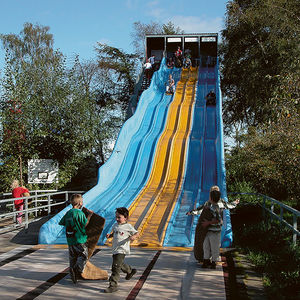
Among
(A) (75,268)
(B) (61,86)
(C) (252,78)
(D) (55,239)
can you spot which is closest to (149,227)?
(D) (55,239)

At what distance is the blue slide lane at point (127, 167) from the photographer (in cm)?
1015

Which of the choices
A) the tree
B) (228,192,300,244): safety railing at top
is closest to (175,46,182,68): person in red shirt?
the tree

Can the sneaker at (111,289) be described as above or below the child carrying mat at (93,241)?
below

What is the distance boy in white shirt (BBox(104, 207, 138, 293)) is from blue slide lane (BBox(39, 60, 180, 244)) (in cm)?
347

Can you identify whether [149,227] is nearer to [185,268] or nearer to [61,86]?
[185,268]

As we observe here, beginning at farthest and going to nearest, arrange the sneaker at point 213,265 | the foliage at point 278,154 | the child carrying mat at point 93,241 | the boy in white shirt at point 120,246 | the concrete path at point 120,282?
the foliage at point 278,154 < the sneaker at point 213,265 < the child carrying mat at point 93,241 < the boy in white shirt at point 120,246 < the concrete path at point 120,282

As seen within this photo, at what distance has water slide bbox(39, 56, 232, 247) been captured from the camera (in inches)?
396

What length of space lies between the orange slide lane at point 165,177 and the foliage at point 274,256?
2086mm

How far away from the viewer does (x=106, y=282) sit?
600 cm

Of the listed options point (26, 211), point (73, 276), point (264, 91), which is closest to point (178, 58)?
point (264, 91)

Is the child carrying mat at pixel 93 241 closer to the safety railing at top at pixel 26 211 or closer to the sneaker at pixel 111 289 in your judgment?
the sneaker at pixel 111 289

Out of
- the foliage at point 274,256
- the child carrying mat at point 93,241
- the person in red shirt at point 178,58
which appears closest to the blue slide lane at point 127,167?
the child carrying mat at point 93,241

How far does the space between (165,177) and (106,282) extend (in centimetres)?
918

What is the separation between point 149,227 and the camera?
33.3 ft
